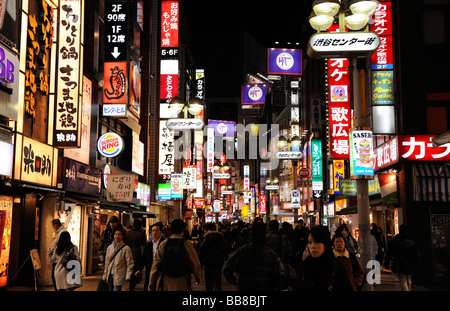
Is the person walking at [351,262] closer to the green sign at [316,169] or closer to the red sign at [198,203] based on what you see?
the green sign at [316,169]

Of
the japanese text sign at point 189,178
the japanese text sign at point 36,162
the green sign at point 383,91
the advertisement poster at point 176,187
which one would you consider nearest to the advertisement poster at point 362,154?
the green sign at point 383,91

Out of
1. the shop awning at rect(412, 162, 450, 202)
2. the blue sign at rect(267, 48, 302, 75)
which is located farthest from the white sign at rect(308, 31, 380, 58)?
the blue sign at rect(267, 48, 302, 75)

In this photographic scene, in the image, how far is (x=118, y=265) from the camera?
1038cm

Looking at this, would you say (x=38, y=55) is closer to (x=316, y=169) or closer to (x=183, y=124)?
(x=183, y=124)

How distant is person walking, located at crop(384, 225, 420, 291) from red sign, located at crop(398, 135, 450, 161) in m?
8.71

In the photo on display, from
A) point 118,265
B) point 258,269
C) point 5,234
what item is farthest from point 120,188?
point 258,269

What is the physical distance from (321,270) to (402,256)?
6.81 metres

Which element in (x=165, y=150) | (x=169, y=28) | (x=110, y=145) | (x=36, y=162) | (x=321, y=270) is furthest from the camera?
(x=169, y=28)

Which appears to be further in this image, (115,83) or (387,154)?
(115,83)

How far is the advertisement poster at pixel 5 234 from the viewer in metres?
14.3

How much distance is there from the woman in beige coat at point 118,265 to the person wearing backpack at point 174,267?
225 cm

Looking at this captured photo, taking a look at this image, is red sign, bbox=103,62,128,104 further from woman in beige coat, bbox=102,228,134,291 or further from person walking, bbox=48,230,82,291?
woman in beige coat, bbox=102,228,134,291

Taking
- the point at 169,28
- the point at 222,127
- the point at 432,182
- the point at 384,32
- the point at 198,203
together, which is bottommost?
the point at 432,182

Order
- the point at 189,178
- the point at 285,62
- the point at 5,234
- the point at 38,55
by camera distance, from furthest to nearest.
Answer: the point at 189,178 < the point at 285,62 < the point at 38,55 < the point at 5,234
